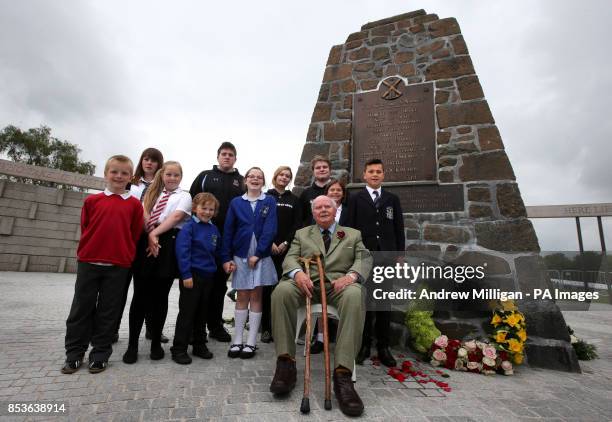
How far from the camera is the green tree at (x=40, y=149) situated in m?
18.7

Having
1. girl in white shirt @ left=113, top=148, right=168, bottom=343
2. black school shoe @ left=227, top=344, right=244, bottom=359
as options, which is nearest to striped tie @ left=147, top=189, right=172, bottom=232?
girl in white shirt @ left=113, top=148, right=168, bottom=343

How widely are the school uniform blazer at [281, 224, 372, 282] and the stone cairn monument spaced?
1.34 meters

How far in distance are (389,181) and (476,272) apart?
4.95 feet

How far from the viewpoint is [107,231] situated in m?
2.45

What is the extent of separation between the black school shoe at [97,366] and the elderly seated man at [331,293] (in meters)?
1.34

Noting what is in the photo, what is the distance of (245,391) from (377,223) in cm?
192

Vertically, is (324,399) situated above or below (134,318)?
below

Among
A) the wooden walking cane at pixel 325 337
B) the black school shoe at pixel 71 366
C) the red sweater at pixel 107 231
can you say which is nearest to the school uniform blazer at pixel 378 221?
the wooden walking cane at pixel 325 337

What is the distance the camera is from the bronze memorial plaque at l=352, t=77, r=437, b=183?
4121mm

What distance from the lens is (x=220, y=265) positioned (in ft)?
10.2

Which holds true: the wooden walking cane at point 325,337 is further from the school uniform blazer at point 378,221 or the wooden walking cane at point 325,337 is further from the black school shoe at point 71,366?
the black school shoe at point 71,366

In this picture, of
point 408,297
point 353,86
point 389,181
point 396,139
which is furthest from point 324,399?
point 353,86

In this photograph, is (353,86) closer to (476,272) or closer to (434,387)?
(476,272)

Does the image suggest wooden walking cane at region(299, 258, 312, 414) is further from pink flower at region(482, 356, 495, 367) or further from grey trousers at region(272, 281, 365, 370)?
pink flower at region(482, 356, 495, 367)
